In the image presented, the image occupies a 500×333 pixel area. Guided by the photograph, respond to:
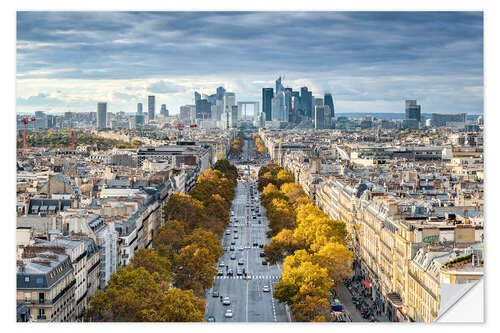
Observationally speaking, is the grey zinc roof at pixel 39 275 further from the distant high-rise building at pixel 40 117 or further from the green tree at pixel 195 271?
the distant high-rise building at pixel 40 117

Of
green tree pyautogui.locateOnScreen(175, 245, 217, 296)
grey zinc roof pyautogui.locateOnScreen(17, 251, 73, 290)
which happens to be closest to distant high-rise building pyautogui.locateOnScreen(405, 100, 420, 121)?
green tree pyautogui.locateOnScreen(175, 245, 217, 296)

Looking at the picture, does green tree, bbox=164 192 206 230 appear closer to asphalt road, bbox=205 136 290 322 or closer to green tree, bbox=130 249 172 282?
Result: asphalt road, bbox=205 136 290 322

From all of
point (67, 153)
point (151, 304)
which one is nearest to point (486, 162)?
point (151, 304)

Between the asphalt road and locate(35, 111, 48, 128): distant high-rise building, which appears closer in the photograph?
the asphalt road

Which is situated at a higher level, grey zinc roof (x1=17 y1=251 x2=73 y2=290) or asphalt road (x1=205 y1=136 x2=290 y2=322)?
grey zinc roof (x1=17 y1=251 x2=73 y2=290)

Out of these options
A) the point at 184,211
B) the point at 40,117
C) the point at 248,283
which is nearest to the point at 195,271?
the point at 248,283

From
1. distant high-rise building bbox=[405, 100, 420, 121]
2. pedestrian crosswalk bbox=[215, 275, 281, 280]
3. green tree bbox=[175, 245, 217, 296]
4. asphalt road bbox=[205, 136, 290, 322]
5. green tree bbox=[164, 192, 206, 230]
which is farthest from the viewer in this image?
distant high-rise building bbox=[405, 100, 420, 121]

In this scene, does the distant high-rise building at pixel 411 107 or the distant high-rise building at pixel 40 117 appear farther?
the distant high-rise building at pixel 411 107

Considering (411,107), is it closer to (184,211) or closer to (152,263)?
(184,211)

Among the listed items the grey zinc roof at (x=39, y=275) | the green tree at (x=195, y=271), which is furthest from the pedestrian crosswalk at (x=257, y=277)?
the grey zinc roof at (x=39, y=275)

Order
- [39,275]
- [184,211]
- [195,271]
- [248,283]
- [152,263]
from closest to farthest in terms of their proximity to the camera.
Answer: [39,275]
[152,263]
[195,271]
[248,283]
[184,211]
